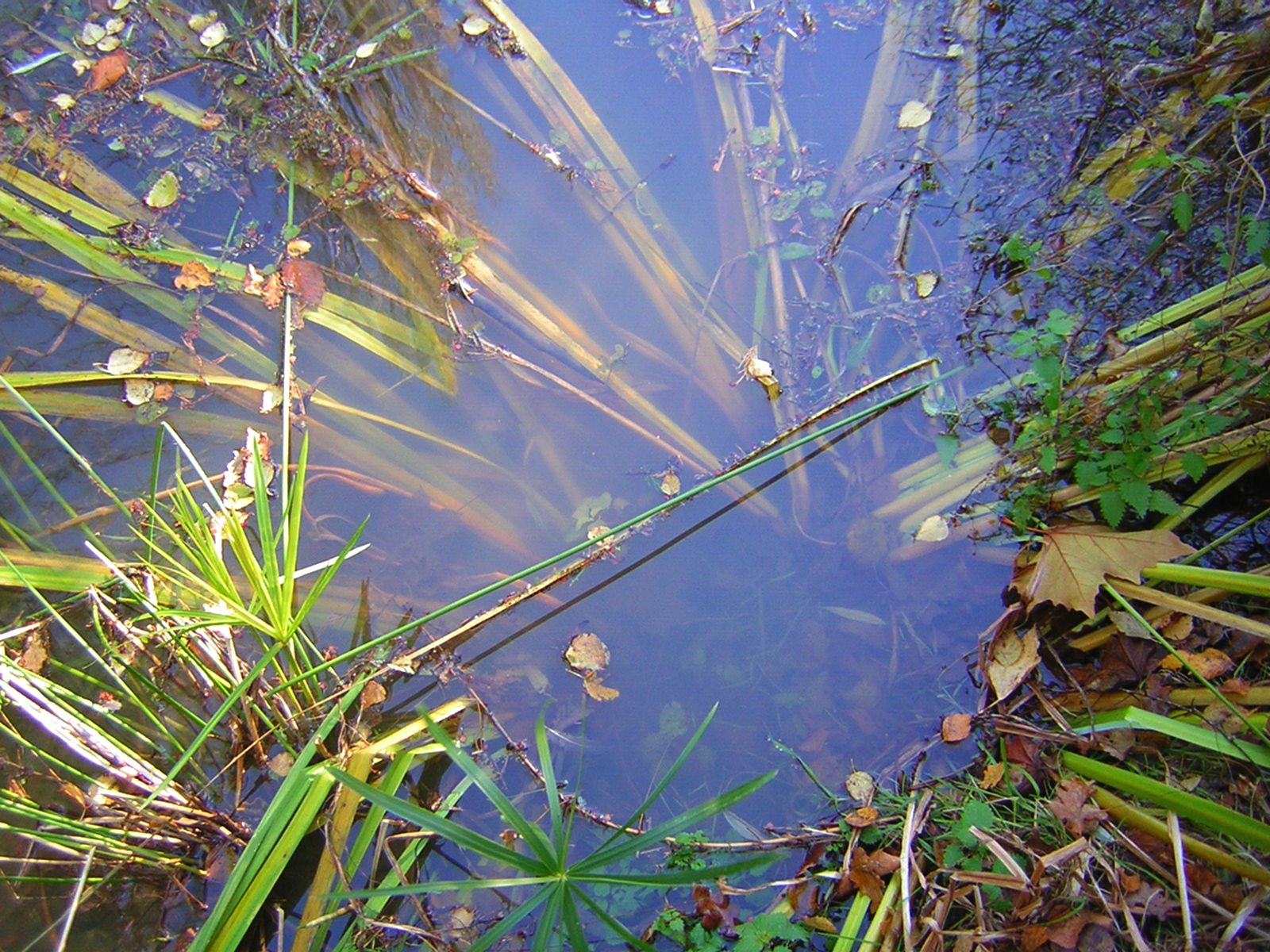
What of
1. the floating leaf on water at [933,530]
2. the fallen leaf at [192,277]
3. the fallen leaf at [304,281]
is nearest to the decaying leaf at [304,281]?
the fallen leaf at [304,281]

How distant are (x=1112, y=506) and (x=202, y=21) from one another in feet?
12.2

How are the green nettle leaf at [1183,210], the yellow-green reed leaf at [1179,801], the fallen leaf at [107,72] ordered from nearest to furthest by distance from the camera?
the yellow-green reed leaf at [1179,801]
the green nettle leaf at [1183,210]
the fallen leaf at [107,72]

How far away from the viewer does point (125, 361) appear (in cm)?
239

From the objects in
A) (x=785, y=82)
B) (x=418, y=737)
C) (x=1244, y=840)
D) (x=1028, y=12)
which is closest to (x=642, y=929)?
(x=418, y=737)

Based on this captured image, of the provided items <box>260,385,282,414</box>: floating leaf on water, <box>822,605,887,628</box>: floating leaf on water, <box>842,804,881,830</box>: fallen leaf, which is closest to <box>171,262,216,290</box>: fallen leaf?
<box>260,385,282,414</box>: floating leaf on water

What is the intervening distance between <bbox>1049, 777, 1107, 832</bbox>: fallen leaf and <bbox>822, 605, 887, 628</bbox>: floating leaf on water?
59 centimetres

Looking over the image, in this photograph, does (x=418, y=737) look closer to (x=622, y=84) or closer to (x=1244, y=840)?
(x=1244, y=840)

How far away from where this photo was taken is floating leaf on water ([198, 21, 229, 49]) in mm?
2930

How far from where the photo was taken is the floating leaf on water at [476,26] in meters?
2.91

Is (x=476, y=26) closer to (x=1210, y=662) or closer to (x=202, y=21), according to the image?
(x=202, y=21)

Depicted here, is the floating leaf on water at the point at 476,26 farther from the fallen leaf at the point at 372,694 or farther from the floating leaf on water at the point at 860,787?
the floating leaf on water at the point at 860,787

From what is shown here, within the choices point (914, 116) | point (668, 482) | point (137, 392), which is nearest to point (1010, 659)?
point (668, 482)

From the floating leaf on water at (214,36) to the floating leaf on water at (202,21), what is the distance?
4 cm

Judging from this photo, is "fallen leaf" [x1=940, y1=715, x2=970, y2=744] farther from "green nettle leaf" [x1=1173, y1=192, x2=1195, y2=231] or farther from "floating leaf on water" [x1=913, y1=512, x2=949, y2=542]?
"green nettle leaf" [x1=1173, y1=192, x2=1195, y2=231]
